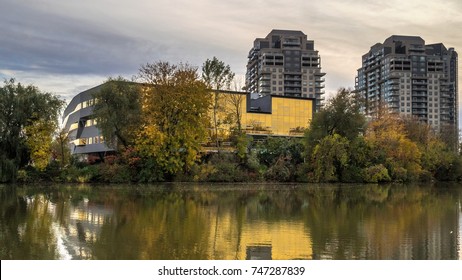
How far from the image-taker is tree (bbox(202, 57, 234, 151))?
50.5 metres

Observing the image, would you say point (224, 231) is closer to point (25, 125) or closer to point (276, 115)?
point (25, 125)

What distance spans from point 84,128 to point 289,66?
93.8 m

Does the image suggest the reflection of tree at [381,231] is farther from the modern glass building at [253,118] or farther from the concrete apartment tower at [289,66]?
the concrete apartment tower at [289,66]

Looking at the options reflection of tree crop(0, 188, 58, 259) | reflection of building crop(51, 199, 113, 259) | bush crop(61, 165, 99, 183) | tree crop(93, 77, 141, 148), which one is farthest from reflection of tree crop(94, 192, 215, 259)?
tree crop(93, 77, 141, 148)

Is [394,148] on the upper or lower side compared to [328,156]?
upper

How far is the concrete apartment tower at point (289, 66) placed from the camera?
497ft

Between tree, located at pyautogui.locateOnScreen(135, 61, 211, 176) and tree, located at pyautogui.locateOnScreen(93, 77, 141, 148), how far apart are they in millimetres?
948

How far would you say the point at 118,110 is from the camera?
44.5 meters

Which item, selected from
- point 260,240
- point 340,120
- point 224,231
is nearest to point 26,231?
point 224,231

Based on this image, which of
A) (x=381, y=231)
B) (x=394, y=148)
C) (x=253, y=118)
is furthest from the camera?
(x=253, y=118)

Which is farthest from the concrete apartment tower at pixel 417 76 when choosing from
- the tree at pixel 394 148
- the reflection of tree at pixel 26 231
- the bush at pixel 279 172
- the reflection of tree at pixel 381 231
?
the reflection of tree at pixel 26 231

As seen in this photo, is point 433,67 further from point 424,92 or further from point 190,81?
point 190,81

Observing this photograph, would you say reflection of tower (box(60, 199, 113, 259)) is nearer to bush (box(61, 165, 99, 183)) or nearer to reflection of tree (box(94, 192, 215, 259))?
reflection of tree (box(94, 192, 215, 259))

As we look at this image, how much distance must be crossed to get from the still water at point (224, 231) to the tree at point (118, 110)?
19.6 metres
